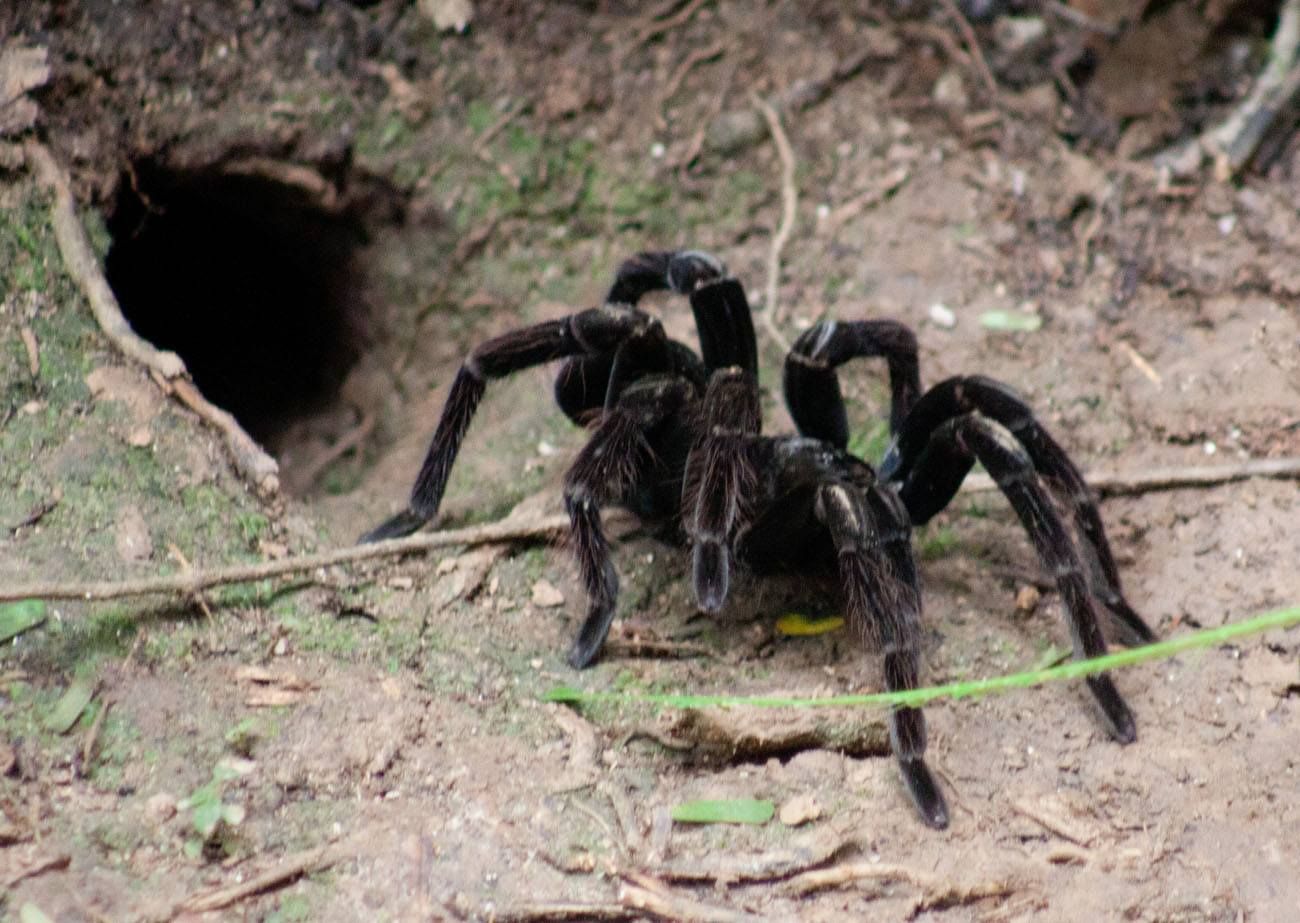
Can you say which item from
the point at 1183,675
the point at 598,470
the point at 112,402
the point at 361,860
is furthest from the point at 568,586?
the point at 1183,675

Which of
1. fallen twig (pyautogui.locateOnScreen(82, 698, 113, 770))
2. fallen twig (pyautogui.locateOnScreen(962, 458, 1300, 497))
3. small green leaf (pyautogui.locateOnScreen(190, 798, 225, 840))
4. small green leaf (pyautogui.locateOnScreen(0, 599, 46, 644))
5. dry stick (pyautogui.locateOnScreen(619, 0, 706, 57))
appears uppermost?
small green leaf (pyautogui.locateOnScreen(0, 599, 46, 644))

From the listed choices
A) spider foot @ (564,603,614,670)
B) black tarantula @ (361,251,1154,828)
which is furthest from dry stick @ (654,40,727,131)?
spider foot @ (564,603,614,670)

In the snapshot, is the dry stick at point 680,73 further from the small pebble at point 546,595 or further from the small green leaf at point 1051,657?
the small green leaf at point 1051,657

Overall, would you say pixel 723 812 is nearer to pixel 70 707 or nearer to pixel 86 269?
pixel 70 707

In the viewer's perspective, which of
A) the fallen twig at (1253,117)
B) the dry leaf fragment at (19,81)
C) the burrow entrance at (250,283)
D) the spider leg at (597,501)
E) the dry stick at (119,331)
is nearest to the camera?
the spider leg at (597,501)

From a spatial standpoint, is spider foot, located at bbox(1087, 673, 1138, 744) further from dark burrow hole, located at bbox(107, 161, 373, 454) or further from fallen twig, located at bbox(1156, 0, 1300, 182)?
dark burrow hole, located at bbox(107, 161, 373, 454)

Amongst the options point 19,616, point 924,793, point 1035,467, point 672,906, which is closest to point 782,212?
point 1035,467

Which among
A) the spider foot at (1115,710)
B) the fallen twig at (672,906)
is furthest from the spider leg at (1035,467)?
the fallen twig at (672,906)
